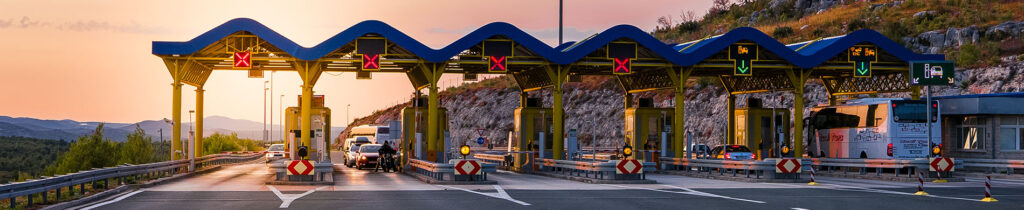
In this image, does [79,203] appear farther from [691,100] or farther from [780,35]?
[780,35]

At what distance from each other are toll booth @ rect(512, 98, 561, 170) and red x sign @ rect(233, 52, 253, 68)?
10.7 meters

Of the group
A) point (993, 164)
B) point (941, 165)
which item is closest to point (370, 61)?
point (941, 165)

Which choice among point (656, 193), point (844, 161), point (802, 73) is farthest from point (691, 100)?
point (656, 193)

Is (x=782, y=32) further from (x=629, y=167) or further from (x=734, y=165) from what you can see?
(x=629, y=167)

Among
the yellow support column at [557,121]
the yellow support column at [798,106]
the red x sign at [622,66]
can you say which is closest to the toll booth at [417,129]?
the yellow support column at [557,121]

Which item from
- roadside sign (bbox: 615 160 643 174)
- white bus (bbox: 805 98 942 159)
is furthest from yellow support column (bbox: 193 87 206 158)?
white bus (bbox: 805 98 942 159)

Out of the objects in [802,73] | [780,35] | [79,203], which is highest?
[780,35]

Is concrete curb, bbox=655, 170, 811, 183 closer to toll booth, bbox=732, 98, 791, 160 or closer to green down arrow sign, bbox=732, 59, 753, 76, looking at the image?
green down arrow sign, bbox=732, 59, 753, 76

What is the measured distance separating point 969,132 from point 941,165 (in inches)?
402

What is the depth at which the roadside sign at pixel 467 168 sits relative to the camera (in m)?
29.2

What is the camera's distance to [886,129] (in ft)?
122

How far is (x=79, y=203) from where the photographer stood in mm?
20609

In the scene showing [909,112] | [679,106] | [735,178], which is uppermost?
[679,106]

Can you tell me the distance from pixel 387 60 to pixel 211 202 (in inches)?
729
